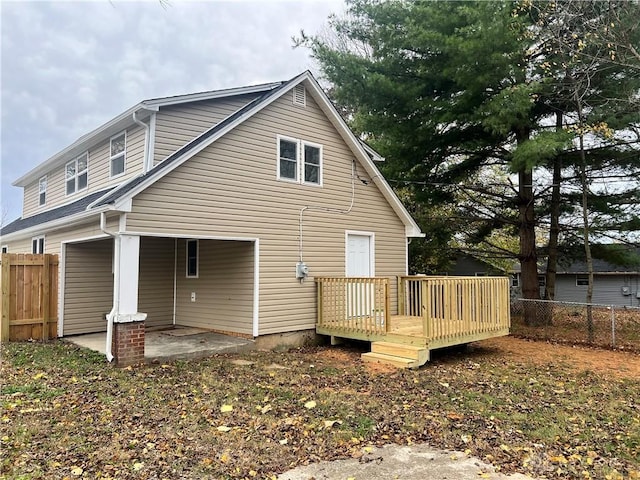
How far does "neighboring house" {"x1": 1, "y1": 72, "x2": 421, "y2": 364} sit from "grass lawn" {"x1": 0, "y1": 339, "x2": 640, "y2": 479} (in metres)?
1.59

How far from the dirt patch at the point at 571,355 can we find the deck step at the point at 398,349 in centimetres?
247

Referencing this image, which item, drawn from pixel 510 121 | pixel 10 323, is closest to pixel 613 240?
pixel 510 121

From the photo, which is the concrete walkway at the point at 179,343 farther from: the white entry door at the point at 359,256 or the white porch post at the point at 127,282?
the white entry door at the point at 359,256

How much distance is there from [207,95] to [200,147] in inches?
87.1

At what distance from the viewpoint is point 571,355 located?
9648mm

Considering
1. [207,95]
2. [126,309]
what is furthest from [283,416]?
[207,95]

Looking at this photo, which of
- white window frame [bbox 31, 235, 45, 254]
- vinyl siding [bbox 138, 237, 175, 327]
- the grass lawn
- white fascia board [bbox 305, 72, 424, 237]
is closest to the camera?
the grass lawn

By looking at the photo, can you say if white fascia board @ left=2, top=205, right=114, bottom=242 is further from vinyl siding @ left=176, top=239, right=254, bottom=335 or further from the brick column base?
vinyl siding @ left=176, top=239, right=254, bottom=335

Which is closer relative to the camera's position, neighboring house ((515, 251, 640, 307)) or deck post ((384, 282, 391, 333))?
deck post ((384, 282, 391, 333))

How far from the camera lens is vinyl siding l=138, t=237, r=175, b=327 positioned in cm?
1107

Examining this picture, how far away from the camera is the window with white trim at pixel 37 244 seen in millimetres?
11700

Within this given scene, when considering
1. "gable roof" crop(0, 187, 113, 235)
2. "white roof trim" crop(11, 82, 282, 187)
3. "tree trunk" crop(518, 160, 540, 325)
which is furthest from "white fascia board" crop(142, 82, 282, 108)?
"tree trunk" crop(518, 160, 540, 325)

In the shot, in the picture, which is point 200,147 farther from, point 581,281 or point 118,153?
point 581,281

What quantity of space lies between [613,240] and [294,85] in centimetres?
1057
